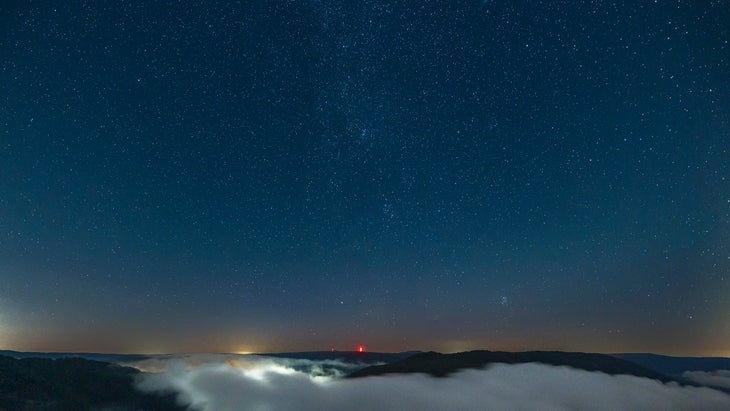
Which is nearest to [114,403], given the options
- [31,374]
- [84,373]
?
[84,373]

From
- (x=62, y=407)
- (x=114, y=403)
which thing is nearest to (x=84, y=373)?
(x=114, y=403)

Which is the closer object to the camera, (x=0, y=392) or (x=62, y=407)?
(x=0, y=392)

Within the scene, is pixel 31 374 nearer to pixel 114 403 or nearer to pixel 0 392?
pixel 0 392

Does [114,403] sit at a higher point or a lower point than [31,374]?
lower

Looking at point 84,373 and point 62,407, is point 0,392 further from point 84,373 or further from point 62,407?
point 84,373

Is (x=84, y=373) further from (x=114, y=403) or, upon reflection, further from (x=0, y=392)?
(x=0, y=392)

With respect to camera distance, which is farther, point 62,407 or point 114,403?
point 114,403

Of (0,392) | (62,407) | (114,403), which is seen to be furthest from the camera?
(114,403)

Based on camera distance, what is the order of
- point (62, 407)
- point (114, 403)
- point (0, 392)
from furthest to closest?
point (114, 403) → point (62, 407) → point (0, 392)
